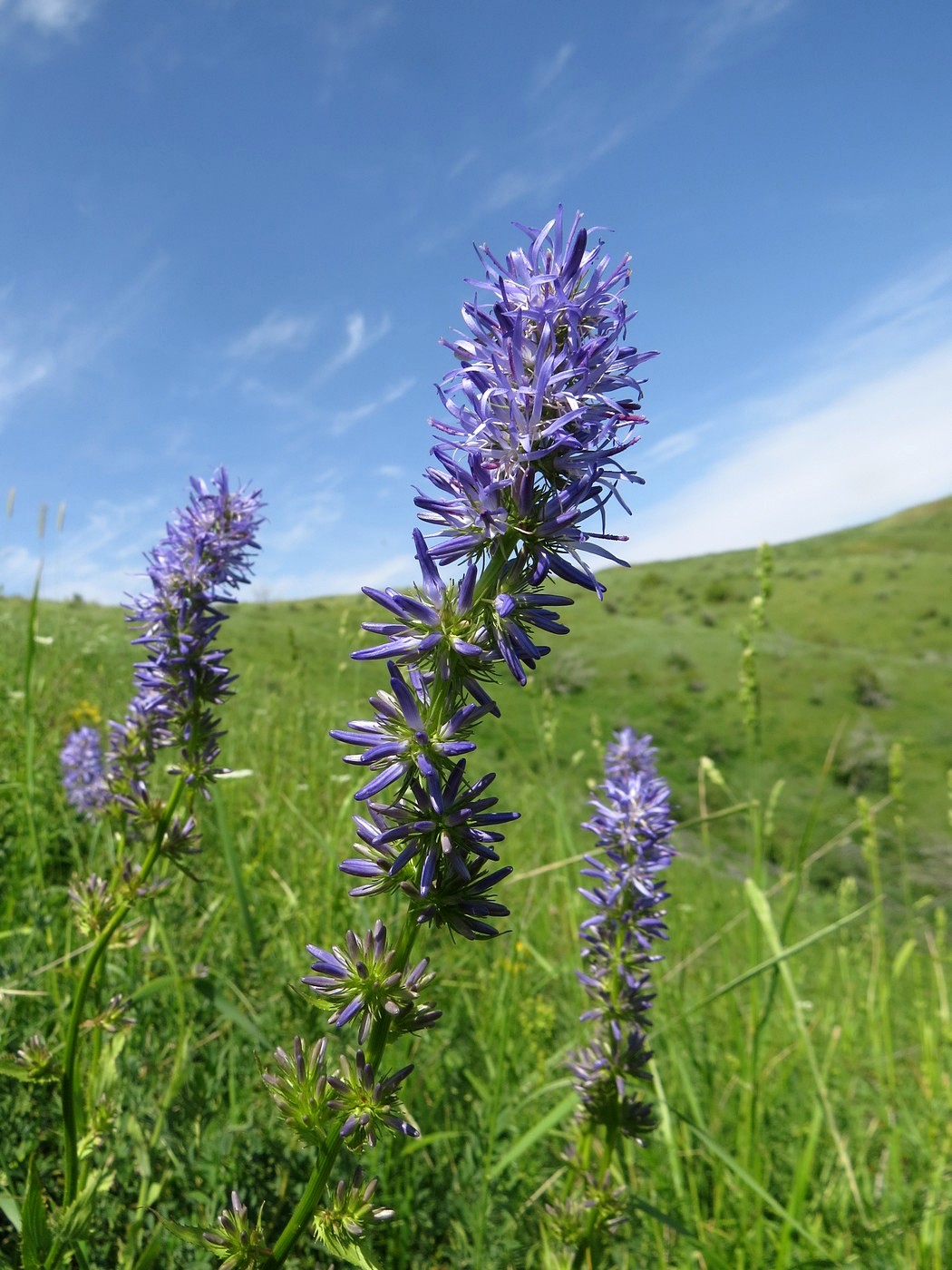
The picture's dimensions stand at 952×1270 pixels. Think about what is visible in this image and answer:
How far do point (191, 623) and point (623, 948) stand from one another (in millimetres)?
2106

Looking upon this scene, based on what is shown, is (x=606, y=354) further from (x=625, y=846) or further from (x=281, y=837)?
(x=281, y=837)

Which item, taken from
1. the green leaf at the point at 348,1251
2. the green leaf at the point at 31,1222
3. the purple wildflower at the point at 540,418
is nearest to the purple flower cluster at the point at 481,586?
the purple wildflower at the point at 540,418

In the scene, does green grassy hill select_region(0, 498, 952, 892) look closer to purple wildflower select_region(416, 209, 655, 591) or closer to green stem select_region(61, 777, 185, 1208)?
purple wildflower select_region(416, 209, 655, 591)

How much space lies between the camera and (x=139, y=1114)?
2.96 m

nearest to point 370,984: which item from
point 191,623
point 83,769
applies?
point 191,623

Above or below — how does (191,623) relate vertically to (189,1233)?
above

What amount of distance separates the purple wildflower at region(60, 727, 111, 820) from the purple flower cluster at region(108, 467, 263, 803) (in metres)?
2.70

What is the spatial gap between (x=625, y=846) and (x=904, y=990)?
32.9ft

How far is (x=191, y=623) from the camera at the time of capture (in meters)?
2.99

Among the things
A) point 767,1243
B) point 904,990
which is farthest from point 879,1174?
point 904,990

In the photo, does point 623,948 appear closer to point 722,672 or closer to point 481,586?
Answer: point 481,586

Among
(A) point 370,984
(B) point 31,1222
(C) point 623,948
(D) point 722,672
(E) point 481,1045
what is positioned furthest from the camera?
(D) point 722,672

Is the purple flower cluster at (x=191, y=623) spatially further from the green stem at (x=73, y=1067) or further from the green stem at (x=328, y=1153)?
the green stem at (x=328, y=1153)

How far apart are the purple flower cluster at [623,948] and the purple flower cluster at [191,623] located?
5.13ft
